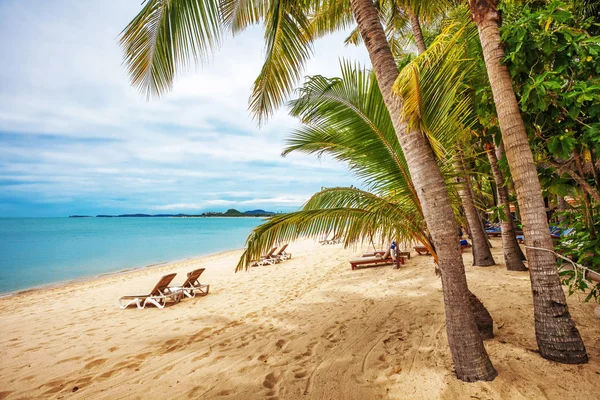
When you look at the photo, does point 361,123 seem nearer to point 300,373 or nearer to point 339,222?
point 339,222

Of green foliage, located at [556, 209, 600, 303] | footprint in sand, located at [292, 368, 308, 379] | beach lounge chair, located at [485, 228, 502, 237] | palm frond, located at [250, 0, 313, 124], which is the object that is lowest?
footprint in sand, located at [292, 368, 308, 379]

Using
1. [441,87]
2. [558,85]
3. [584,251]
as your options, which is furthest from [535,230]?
[441,87]

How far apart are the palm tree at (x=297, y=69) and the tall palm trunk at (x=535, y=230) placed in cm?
65

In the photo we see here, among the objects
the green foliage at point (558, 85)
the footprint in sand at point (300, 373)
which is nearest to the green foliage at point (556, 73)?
the green foliage at point (558, 85)

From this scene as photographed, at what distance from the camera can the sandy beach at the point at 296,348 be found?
2.66 metres

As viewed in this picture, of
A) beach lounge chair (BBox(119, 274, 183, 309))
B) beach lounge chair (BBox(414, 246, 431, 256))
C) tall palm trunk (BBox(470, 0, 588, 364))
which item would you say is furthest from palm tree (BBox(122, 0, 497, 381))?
beach lounge chair (BBox(414, 246, 431, 256))

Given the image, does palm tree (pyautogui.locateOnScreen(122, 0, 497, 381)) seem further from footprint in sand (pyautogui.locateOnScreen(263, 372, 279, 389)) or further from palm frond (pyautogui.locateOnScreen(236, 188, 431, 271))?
footprint in sand (pyautogui.locateOnScreen(263, 372, 279, 389))

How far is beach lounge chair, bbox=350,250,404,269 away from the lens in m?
8.95

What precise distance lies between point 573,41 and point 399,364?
3511 mm

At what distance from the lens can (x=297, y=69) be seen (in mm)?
4418

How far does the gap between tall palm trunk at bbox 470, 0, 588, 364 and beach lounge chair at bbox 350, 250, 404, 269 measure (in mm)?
6323

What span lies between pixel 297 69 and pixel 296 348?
4168mm

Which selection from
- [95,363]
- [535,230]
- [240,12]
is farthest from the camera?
[240,12]

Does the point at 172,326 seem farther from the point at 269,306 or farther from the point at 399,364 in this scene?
the point at 399,364
